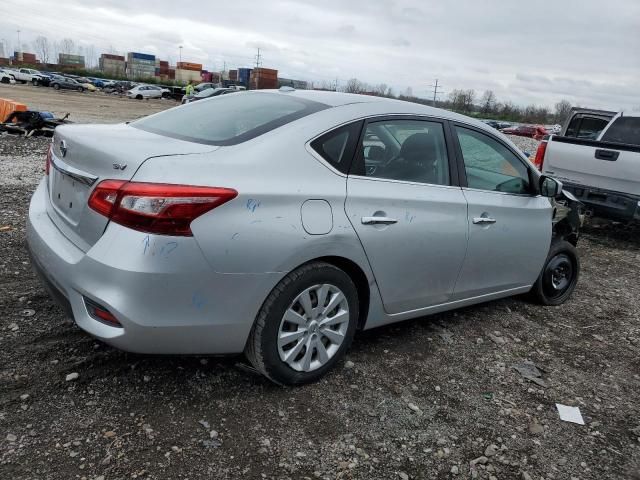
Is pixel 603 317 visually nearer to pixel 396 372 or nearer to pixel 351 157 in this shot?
pixel 396 372

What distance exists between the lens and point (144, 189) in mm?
2477

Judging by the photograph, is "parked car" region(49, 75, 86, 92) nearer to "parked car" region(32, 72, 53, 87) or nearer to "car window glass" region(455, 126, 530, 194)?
"parked car" region(32, 72, 53, 87)

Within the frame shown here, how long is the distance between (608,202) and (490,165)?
14.0 feet

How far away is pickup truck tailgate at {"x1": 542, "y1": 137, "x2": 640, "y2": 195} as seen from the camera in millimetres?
7250

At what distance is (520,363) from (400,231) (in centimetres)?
146

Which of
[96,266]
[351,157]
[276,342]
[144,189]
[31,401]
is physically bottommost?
[31,401]

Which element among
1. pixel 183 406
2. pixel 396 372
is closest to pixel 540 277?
pixel 396 372

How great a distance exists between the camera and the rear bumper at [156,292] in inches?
97.1

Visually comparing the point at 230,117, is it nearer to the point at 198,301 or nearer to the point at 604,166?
the point at 198,301

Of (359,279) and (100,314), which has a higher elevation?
(359,279)

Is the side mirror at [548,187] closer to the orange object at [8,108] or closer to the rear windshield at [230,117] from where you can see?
the rear windshield at [230,117]

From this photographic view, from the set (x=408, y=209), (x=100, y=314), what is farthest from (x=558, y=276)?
(x=100, y=314)

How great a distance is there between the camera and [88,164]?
2.77 meters

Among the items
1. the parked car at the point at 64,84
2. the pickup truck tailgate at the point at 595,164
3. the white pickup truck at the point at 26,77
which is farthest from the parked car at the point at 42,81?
the pickup truck tailgate at the point at 595,164
